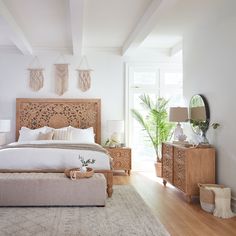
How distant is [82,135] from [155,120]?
5.49ft

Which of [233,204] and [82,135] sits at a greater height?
[82,135]

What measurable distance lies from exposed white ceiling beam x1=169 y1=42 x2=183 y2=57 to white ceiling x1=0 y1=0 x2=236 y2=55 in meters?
0.08

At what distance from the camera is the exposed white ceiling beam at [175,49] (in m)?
6.80

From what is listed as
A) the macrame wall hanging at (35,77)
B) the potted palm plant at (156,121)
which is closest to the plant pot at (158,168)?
the potted palm plant at (156,121)

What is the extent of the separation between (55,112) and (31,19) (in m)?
2.42

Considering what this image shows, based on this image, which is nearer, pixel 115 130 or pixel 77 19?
pixel 77 19

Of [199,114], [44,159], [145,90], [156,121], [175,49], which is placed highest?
[175,49]

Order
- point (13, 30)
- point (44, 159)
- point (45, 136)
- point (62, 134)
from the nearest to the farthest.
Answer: point (44, 159) → point (13, 30) → point (45, 136) → point (62, 134)

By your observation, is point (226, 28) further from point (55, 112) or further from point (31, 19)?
point (55, 112)

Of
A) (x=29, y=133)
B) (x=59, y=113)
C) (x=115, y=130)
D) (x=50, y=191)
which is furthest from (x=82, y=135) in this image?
(x=50, y=191)

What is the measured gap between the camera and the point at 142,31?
212 inches

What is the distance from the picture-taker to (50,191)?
4.18m

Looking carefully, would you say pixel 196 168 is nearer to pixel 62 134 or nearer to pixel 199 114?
pixel 199 114

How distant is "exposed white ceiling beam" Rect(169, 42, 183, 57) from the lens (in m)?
6.80
